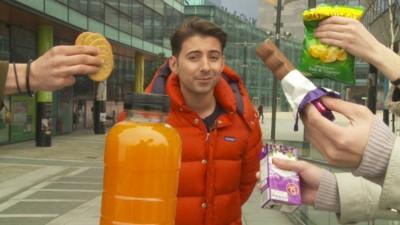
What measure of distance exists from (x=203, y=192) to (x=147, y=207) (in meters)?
1.14

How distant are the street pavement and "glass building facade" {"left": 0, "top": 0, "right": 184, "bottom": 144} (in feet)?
8.80

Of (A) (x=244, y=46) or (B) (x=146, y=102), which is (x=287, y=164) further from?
(A) (x=244, y=46)

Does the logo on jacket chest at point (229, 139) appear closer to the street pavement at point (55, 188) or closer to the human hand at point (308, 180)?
the human hand at point (308, 180)

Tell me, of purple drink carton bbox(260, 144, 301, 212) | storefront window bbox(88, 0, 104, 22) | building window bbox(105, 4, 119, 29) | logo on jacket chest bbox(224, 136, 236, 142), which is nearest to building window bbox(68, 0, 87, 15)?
storefront window bbox(88, 0, 104, 22)

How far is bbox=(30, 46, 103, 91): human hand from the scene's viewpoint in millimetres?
1934

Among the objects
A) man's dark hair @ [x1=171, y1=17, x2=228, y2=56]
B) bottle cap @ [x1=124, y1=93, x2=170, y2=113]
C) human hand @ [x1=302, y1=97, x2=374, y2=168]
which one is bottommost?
human hand @ [x1=302, y1=97, x2=374, y2=168]

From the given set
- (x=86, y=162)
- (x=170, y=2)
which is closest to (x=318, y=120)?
(x=86, y=162)

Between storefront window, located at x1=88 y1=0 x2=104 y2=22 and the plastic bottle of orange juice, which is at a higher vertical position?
storefront window, located at x1=88 y1=0 x2=104 y2=22

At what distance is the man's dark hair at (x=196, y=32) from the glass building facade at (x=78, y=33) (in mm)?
12586

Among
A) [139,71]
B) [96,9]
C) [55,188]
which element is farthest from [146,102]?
[139,71]

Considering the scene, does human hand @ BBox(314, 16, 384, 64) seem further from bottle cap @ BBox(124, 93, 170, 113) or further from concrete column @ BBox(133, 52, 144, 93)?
concrete column @ BBox(133, 52, 144, 93)

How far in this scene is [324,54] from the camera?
72.6 inches

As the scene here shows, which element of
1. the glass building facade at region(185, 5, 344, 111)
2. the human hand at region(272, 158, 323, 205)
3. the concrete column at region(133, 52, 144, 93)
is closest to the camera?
the human hand at region(272, 158, 323, 205)

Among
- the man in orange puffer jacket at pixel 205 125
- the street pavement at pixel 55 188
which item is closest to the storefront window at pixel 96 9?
the street pavement at pixel 55 188
